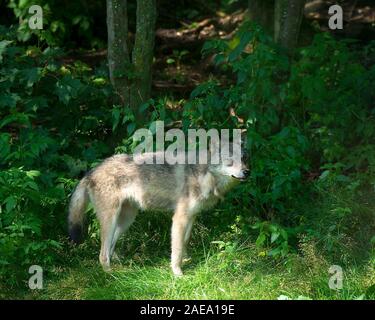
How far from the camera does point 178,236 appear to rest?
711 cm

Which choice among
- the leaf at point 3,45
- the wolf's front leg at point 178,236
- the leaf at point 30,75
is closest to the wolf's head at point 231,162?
the wolf's front leg at point 178,236

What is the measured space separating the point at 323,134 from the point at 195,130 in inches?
65.9

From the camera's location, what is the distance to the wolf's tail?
7234 millimetres

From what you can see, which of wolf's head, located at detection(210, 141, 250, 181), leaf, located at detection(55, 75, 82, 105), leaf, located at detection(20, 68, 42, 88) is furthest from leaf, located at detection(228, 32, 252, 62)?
leaf, located at detection(20, 68, 42, 88)

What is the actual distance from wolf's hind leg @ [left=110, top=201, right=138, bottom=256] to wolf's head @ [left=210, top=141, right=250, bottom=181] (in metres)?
1.05

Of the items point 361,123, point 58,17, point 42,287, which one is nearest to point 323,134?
point 361,123

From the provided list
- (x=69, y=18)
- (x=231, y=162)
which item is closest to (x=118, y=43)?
(x=231, y=162)

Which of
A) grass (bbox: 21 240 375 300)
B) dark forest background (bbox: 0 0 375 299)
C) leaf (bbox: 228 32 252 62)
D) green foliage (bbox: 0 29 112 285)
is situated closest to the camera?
grass (bbox: 21 240 375 300)

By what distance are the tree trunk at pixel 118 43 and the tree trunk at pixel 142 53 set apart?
0.38ft

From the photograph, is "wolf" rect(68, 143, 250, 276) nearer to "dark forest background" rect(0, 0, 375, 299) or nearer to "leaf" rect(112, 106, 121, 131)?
"dark forest background" rect(0, 0, 375, 299)

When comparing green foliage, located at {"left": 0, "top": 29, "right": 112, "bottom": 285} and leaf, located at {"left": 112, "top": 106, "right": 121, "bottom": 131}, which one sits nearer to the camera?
green foliage, located at {"left": 0, "top": 29, "right": 112, "bottom": 285}

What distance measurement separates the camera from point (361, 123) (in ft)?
26.5

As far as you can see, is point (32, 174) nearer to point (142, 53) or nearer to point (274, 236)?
point (274, 236)

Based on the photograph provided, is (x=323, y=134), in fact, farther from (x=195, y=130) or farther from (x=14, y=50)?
(x=14, y=50)
